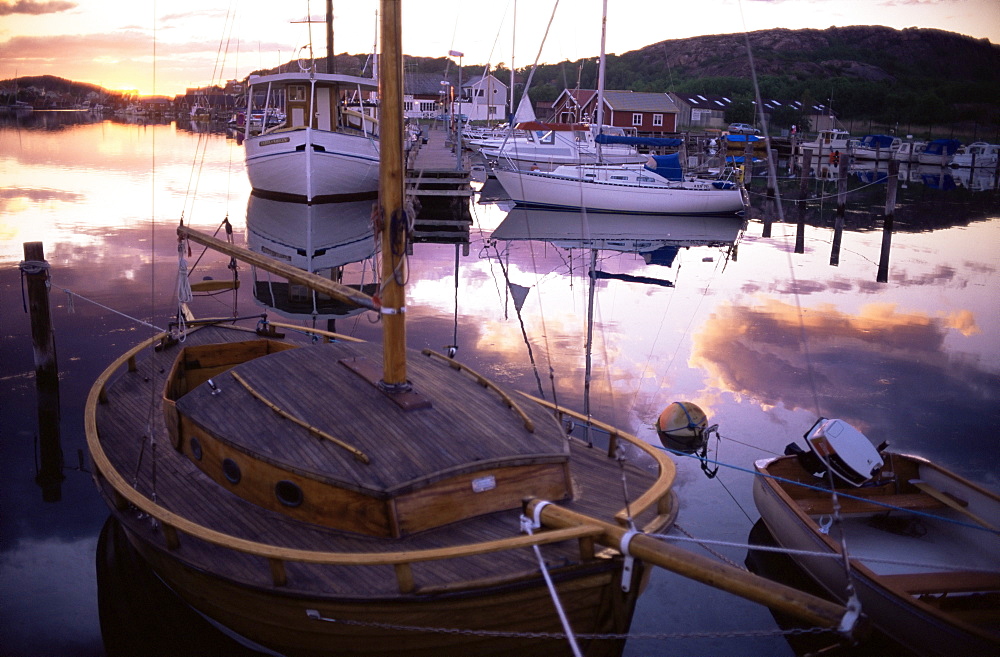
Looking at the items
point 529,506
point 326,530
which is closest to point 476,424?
point 529,506

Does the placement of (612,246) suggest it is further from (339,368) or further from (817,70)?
(817,70)

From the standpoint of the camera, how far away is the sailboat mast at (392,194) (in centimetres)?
738

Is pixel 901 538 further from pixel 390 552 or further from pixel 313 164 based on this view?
pixel 313 164

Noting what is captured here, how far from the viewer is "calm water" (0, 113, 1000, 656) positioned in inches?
343

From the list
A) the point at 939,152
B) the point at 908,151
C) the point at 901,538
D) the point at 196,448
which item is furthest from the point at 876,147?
the point at 196,448

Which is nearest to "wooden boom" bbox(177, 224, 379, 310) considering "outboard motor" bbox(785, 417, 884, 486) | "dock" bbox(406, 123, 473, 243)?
"outboard motor" bbox(785, 417, 884, 486)

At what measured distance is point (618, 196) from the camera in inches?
1449

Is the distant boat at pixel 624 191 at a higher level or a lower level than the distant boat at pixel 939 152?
lower

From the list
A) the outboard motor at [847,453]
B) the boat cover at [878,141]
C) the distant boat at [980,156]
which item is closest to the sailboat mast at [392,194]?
the outboard motor at [847,453]

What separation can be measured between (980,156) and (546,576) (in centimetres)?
8108

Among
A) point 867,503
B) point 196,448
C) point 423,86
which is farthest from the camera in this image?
point 423,86

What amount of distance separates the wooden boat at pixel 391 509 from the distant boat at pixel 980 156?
7801 cm

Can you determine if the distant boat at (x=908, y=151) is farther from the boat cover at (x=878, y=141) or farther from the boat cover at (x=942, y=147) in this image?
the boat cover at (x=878, y=141)

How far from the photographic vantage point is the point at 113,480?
7906 millimetres
